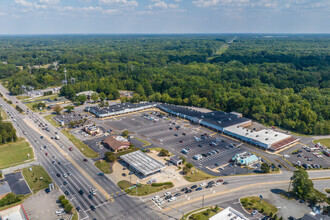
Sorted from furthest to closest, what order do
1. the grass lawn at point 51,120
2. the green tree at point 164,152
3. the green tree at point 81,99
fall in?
the green tree at point 81,99 < the grass lawn at point 51,120 < the green tree at point 164,152

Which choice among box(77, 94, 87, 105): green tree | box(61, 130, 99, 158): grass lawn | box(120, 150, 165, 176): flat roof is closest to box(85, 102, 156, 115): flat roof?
box(77, 94, 87, 105): green tree

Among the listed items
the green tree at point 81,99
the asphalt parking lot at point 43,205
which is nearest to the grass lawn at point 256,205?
the asphalt parking lot at point 43,205

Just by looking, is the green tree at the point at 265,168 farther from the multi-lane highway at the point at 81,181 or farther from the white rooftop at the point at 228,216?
the multi-lane highway at the point at 81,181

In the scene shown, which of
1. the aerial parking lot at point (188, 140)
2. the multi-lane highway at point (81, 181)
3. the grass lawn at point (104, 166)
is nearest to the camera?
the multi-lane highway at point (81, 181)

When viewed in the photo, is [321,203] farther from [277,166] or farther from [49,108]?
[49,108]

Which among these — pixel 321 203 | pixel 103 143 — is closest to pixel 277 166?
pixel 321 203

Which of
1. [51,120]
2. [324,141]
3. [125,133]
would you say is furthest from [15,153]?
[324,141]
